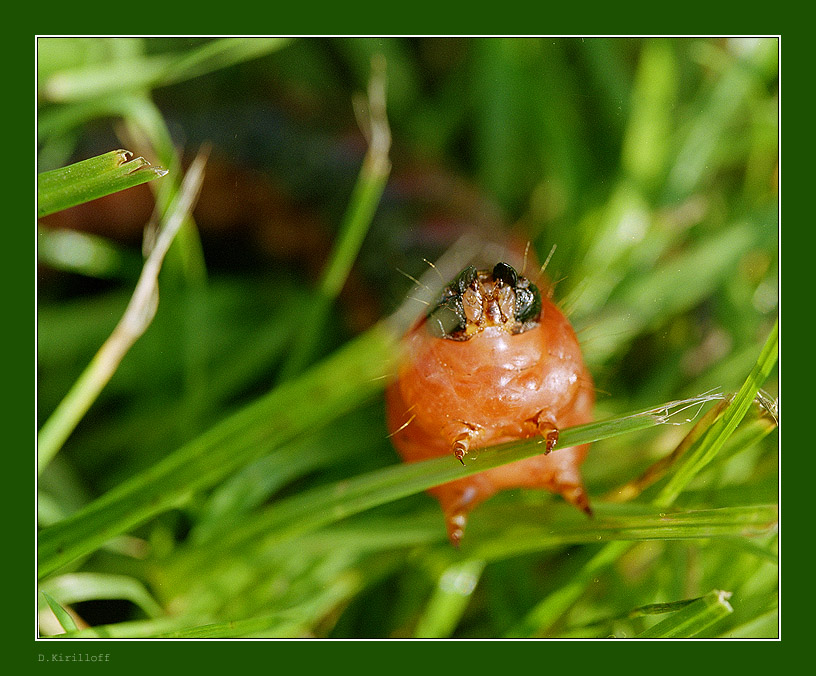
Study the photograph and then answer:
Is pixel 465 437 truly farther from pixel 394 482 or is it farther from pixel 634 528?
pixel 634 528

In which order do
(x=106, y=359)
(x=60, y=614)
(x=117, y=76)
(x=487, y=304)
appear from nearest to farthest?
(x=487, y=304), (x=60, y=614), (x=106, y=359), (x=117, y=76)

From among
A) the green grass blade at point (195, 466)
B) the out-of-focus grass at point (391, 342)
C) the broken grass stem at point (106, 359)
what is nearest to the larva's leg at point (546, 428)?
the out-of-focus grass at point (391, 342)

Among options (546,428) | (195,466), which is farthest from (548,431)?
(195,466)

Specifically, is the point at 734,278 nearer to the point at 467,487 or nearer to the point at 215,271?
the point at 467,487

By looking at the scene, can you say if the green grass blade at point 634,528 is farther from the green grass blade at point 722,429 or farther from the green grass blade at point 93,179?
the green grass blade at point 93,179

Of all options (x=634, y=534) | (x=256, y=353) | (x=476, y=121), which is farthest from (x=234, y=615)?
(x=476, y=121)

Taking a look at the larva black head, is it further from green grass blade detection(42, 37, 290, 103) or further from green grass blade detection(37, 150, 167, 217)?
green grass blade detection(42, 37, 290, 103)
